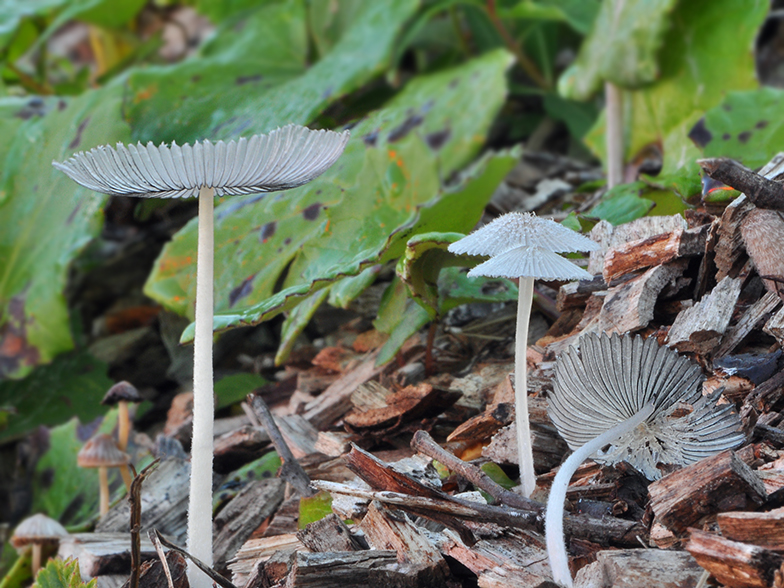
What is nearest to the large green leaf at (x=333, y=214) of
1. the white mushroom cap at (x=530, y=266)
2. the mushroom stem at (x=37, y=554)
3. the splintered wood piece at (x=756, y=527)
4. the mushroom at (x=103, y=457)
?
the mushroom at (x=103, y=457)

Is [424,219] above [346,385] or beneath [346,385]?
above

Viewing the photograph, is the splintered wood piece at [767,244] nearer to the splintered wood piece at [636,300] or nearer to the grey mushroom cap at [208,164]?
the splintered wood piece at [636,300]

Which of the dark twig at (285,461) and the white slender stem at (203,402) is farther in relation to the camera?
the dark twig at (285,461)

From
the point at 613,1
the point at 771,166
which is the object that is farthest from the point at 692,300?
the point at 613,1

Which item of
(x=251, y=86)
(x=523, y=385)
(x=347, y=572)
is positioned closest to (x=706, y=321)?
(x=523, y=385)

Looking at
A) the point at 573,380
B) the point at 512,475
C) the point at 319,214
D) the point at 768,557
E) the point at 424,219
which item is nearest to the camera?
the point at 768,557

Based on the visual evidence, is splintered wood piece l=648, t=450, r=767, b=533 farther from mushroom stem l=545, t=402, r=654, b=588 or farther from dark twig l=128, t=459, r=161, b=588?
dark twig l=128, t=459, r=161, b=588

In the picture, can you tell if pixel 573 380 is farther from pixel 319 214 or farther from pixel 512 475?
pixel 319 214
